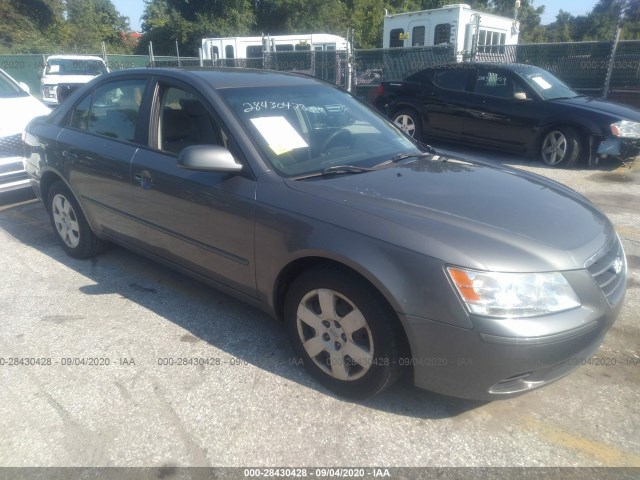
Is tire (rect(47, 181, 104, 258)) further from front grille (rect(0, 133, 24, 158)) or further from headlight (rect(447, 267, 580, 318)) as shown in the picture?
headlight (rect(447, 267, 580, 318))

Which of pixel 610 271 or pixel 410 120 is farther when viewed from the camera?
pixel 410 120

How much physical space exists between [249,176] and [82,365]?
1499mm

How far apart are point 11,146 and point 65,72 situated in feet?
40.7

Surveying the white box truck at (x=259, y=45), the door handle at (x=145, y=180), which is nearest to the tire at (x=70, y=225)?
the door handle at (x=145, y=180)

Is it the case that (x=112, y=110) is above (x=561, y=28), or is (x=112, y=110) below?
below

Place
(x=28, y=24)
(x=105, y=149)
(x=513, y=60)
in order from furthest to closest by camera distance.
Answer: (x=28, y=24) < (x=513, y=60) < (x=105, y=149)

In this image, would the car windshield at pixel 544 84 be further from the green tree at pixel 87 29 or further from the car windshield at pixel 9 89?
the green tree at pixel 87 29

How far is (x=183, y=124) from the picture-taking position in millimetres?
3477

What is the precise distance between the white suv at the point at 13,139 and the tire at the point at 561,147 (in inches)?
281

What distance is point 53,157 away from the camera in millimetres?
4414

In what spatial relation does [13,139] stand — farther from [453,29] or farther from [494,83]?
[453,29]

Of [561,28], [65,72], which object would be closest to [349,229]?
[65,72]

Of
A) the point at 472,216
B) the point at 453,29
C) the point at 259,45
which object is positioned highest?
the point at 453,29

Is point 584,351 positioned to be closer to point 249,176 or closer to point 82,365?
point 249,176
